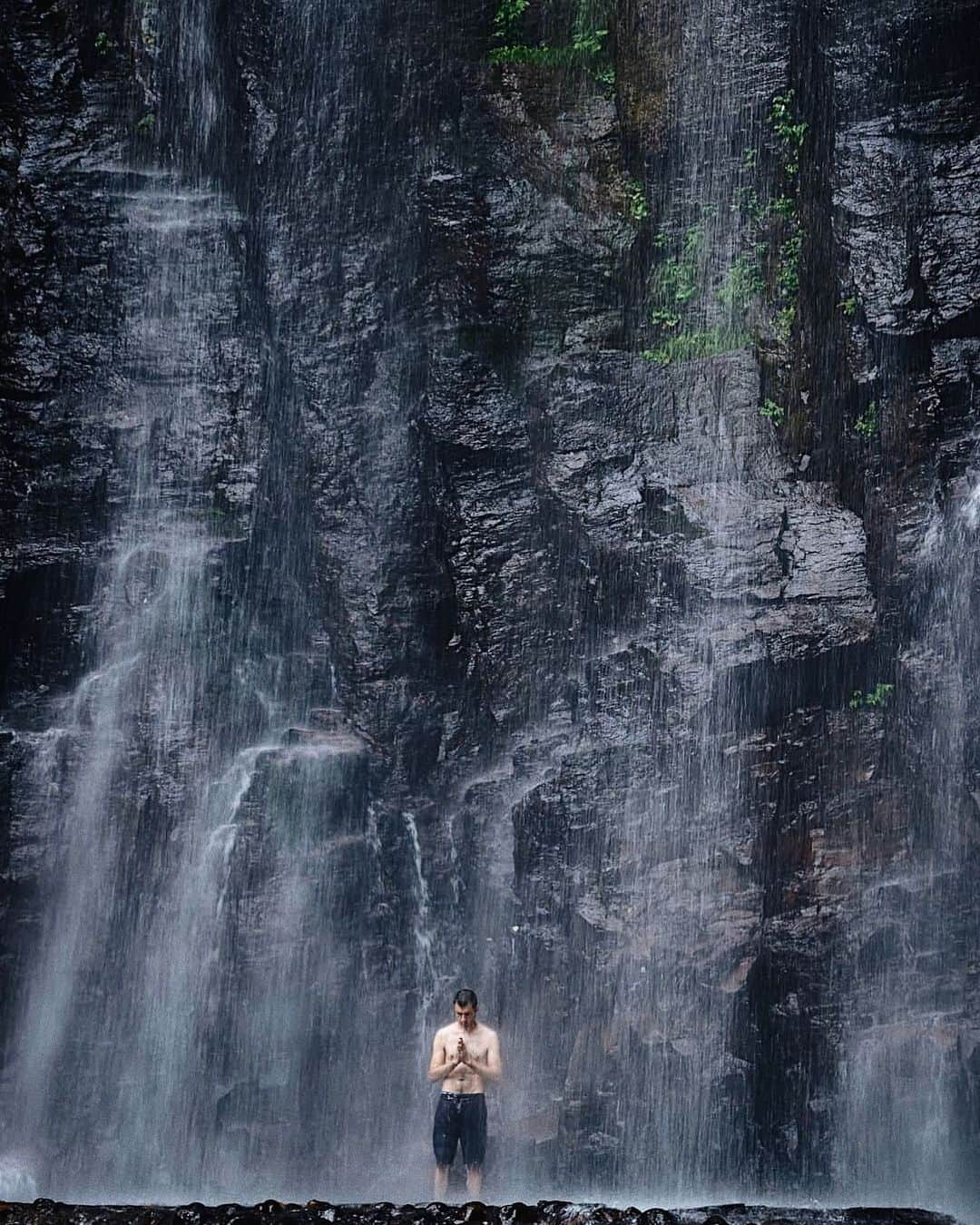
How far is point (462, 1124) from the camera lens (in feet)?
25.1

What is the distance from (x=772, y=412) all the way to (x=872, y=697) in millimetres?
2892

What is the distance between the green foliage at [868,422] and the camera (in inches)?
445

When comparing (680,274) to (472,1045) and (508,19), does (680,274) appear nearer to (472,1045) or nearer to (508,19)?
(508,19)

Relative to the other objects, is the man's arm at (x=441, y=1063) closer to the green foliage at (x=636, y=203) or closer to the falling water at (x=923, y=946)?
the falling water at (x=923, y=946)

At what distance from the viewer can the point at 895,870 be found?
35.2 feet

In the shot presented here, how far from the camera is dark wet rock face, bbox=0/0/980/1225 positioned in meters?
10.6

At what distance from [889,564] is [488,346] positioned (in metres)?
4.44

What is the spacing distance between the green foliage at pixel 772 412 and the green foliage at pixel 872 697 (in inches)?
106

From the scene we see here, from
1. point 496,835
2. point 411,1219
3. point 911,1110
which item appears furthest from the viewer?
point 496,835

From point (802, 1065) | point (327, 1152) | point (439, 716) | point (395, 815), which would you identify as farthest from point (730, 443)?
point (327, 1152)

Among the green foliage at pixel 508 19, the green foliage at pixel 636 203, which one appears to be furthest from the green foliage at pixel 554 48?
the green foliage at pixel 636 203

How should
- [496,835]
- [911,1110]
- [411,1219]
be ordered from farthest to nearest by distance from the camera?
[496,835]
[911,1110]
[411,1219]

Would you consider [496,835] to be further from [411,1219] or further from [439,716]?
[411,1219]

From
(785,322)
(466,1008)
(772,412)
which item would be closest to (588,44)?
(785,322)
